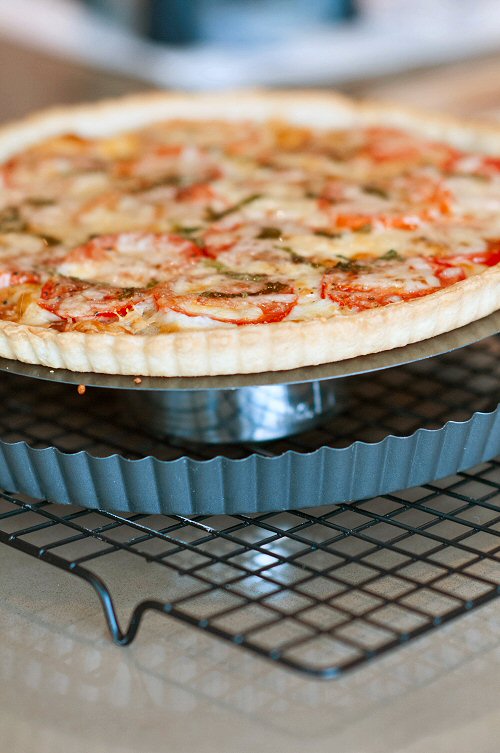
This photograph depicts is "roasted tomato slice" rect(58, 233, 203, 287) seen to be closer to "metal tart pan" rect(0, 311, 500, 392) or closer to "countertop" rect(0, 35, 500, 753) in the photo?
"metal tart pan" rect(0, 311, 500, 392)

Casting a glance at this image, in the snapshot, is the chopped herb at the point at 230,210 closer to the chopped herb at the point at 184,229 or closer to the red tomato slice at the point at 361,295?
the chopped herb at the point at 184,229

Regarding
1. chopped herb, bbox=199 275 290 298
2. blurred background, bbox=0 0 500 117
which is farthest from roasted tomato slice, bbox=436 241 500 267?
blurred background, bbox=0 0 500 117

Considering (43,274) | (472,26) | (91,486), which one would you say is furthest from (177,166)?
(472,26)

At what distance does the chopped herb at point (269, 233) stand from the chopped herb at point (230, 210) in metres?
0.14

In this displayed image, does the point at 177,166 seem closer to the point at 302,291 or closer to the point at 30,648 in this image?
the point at 302,291

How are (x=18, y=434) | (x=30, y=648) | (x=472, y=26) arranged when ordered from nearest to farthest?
(x=30, y=648), (x=18, y=434), (x=472, y=26)

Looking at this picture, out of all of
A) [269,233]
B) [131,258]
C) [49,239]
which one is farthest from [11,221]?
[269,233]

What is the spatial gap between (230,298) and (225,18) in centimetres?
343

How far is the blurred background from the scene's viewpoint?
4.54 metres

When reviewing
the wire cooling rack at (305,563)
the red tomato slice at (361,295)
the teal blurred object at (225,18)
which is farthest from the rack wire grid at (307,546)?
the teal blurred object at (225,18)

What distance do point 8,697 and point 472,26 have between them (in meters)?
4.89

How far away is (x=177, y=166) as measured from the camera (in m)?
2.47

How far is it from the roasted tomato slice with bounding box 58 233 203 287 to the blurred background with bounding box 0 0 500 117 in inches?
103

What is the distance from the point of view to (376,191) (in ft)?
7.25
